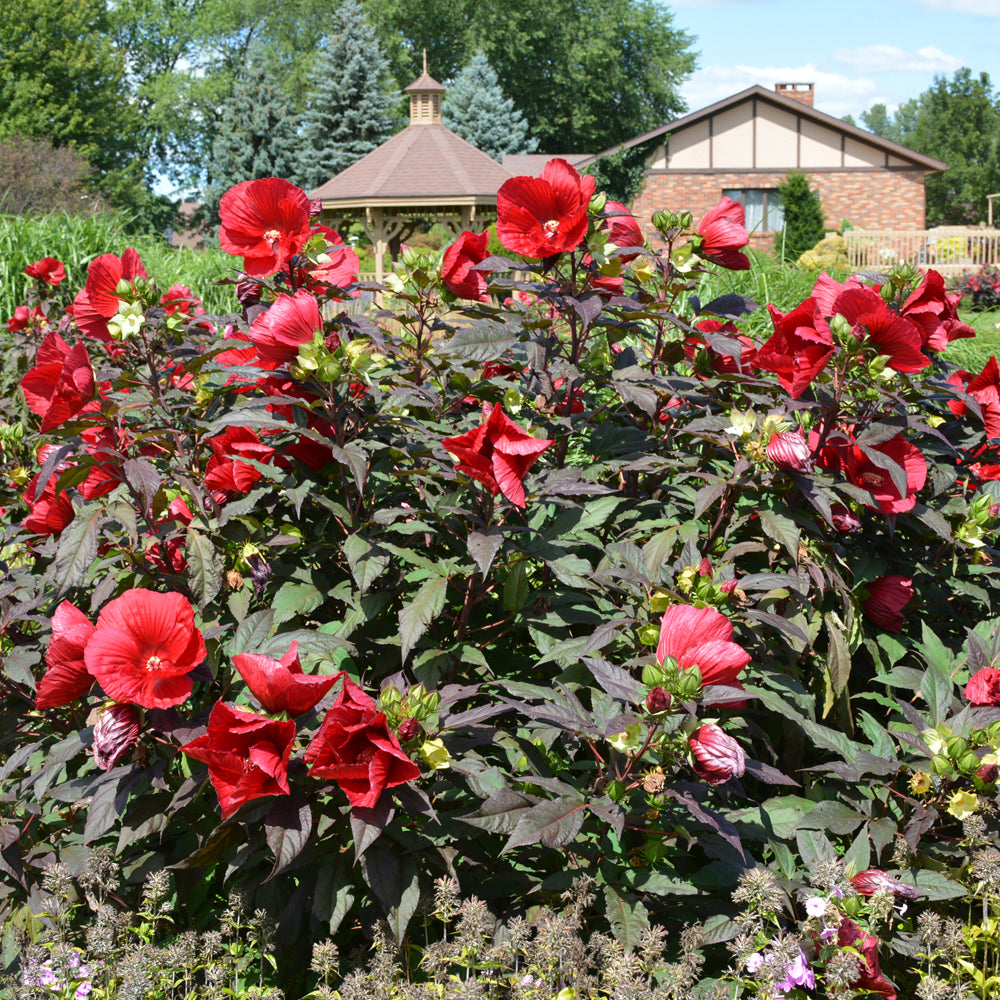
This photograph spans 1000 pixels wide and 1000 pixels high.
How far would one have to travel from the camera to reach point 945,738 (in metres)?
1.59

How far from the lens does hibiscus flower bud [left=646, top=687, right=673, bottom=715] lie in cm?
135

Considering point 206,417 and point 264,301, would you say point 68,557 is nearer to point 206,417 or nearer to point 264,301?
point 206,417

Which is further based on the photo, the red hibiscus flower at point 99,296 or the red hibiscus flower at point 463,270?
the red hibiscus flower at point 463,270

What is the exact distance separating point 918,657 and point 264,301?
62.8 inches

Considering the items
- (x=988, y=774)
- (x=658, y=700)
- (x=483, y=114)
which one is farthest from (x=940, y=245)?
(x=658, y=700)

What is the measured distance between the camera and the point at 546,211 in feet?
6.02

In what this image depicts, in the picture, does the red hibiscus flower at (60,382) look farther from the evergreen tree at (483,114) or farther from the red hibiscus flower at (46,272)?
the evergreen tree at (483,114)

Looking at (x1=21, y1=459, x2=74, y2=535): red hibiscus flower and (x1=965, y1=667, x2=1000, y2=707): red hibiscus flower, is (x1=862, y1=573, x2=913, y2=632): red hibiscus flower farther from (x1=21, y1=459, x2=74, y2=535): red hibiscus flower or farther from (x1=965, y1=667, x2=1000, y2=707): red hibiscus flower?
Answer: (x1=21, y1=459, x2=74, y2=535): red hibiscus flower

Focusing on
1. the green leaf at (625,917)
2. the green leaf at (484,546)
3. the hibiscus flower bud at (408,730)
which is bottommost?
the green leaf at (625,917)

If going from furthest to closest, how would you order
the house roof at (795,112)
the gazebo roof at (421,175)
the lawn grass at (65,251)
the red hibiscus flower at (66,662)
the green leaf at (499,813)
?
the house roof at (795,112)
the gazebo roof at (421,175)
the lawn grass at (65,251)
the red hibiscus flower at (66,662)
the green leaf at (499,813)

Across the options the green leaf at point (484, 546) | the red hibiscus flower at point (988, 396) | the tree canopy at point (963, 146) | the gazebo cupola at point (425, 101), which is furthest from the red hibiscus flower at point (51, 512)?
the tree canopy at point (963, 146)

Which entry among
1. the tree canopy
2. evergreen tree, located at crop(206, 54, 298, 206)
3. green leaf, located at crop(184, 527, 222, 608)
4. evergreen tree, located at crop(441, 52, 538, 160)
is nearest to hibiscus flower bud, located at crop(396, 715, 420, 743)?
green leaf, located at crop(184, 527, 222, 608)

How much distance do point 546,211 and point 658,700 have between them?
96 cm

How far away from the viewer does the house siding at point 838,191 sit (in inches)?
1086
